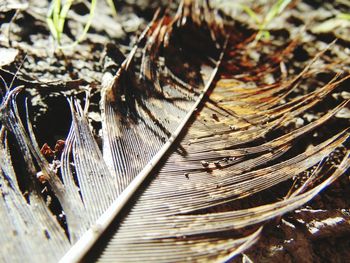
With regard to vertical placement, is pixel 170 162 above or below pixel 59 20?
below

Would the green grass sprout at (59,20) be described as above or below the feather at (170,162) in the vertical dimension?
above

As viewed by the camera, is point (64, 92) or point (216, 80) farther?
point (216, 80)

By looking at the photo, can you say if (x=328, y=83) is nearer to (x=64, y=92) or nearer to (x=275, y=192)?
(x=275, y=192)

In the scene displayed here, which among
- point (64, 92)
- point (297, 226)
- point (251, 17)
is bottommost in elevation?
point (297, 226)

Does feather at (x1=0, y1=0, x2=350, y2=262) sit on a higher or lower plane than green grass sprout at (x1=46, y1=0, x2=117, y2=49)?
lower

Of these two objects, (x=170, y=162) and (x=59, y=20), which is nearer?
(x=170, y=162)

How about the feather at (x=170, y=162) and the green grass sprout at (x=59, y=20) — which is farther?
the green grass sprout at (x=59, y=20)

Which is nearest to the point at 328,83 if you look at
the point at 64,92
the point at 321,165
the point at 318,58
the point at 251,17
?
the point at 318,58

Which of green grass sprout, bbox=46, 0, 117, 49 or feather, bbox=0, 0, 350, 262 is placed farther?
green grass sprout, bbox=46, 0, 117, 49
